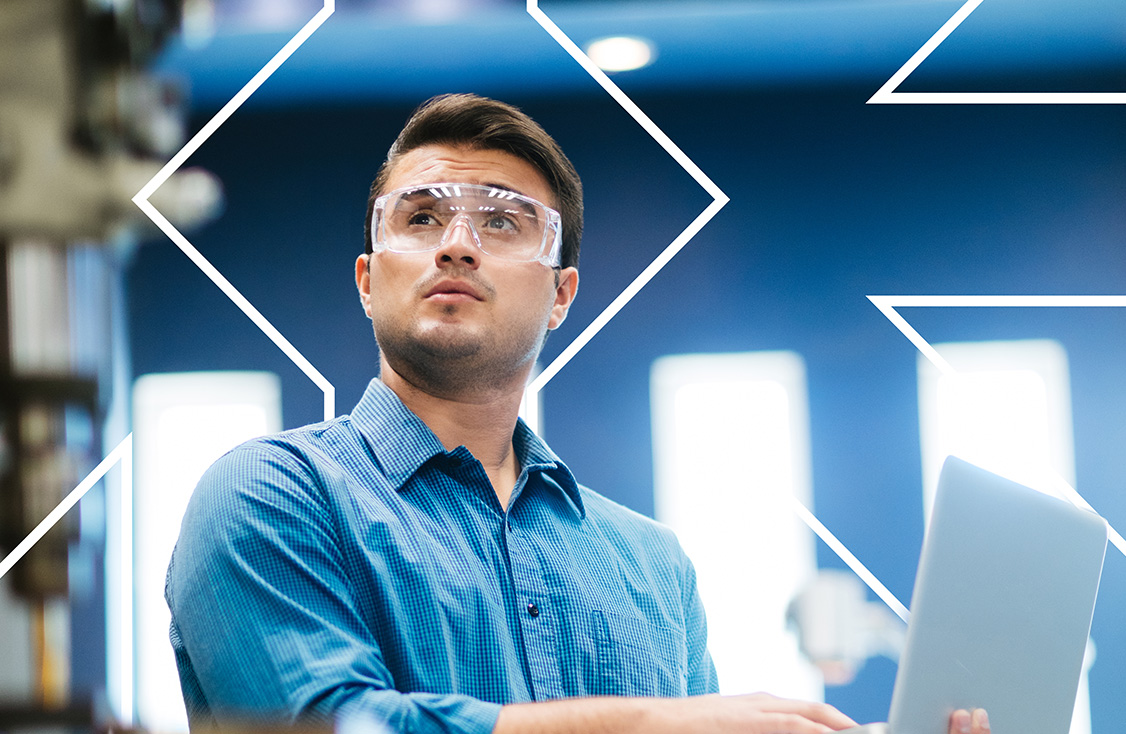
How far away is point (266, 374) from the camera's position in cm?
248

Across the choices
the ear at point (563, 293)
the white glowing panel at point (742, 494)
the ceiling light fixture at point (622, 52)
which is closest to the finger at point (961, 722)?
the ear at point (563, 293)

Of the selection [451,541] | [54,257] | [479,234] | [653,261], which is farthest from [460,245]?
[54,257]

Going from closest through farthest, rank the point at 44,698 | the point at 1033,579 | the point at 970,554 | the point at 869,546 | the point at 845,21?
the point at 44,698 < the point at 970,554 < the point at 1033,579 < the point at 869,546 < the point at 845,21

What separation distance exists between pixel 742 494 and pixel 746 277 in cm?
51

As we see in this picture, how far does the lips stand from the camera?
182 cm

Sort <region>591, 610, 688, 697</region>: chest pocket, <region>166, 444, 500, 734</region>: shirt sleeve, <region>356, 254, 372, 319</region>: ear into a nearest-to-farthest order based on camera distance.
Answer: <region>166, 444, 500, 734</region>: shirt sleeve < <region>591, 610, 688, 697</region>: chest pocket < <region>356, 254, 372, 319</region>: ear

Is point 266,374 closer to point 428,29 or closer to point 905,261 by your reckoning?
point 428,29

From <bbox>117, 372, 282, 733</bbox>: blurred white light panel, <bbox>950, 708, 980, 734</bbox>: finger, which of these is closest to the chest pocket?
<bbox>950, 708, 980, 734</bbox>: finger

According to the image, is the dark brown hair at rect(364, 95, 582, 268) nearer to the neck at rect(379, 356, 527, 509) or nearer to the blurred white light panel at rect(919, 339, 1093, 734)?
the neck at rect(379, 356, 527, 509)

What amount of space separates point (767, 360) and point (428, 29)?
1132 millimetres

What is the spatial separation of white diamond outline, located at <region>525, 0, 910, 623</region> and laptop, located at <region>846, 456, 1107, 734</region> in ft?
3.63

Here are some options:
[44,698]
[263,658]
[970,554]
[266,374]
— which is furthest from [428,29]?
[44,698]

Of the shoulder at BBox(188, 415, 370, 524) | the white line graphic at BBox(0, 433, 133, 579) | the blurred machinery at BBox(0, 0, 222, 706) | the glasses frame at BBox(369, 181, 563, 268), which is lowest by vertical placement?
the shoulder at BBox(188, 415, 370, 524)

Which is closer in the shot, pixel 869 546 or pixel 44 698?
pixel 44 698
